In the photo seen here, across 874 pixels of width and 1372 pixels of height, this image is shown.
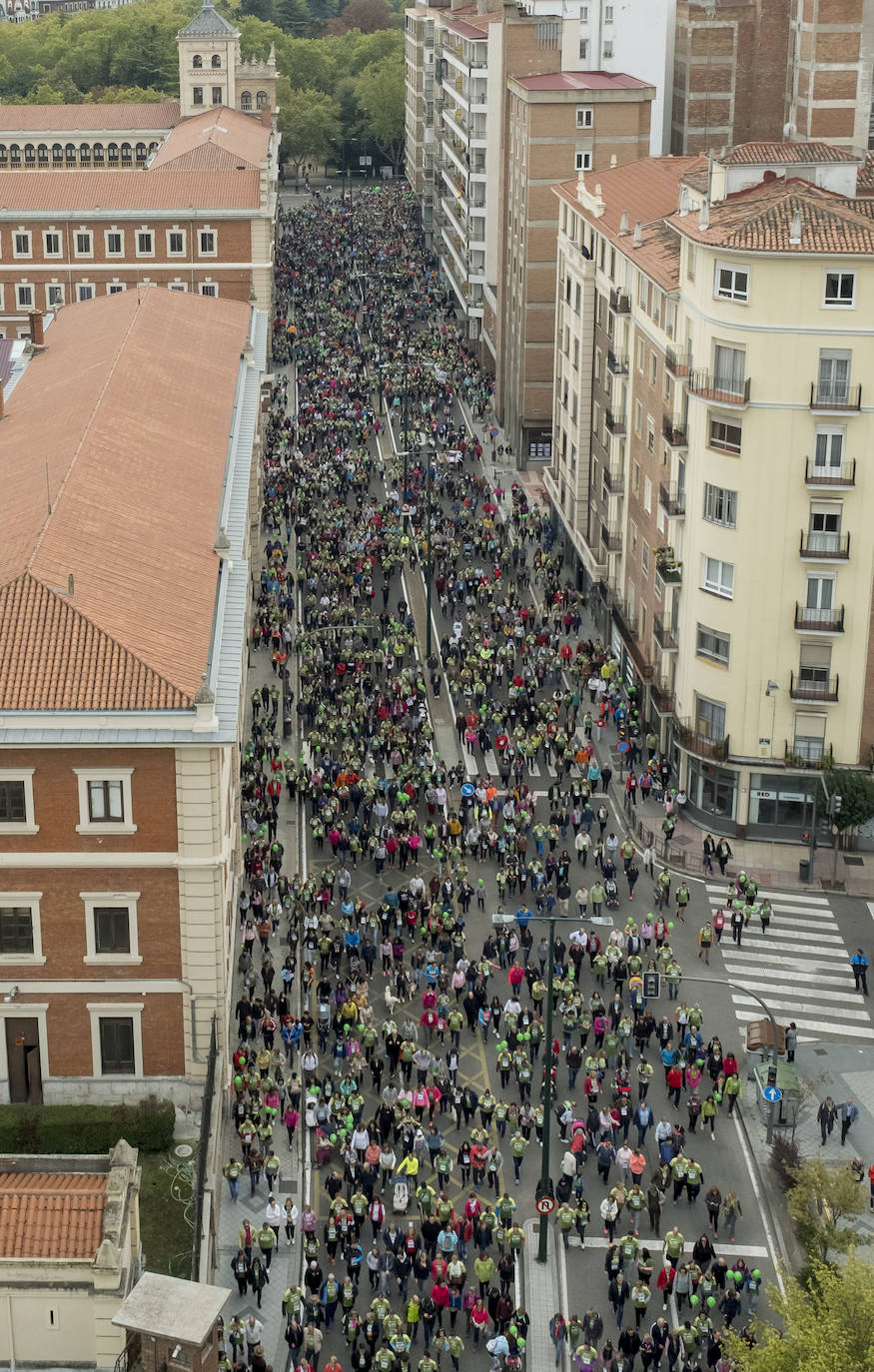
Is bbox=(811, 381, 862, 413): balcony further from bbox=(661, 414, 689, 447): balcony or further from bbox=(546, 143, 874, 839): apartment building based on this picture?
bbox=(661, 414, 689, 447): balcony

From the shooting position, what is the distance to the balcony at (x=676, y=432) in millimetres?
62500

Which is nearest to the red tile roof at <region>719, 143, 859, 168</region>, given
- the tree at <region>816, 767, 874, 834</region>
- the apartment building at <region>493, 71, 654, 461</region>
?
the tree at <region>816, 767, 874, 834</region>

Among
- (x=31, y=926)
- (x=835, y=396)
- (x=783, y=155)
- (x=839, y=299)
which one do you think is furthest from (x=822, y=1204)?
(x=783, y=155)

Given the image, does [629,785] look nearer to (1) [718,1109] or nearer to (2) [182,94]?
(1) [718,1109]

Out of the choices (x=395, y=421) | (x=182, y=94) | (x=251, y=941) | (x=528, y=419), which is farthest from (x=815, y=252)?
(x=182, y=94)

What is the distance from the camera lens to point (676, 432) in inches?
2464

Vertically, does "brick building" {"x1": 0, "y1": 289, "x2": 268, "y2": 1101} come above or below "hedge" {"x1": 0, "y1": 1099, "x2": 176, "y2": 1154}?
above

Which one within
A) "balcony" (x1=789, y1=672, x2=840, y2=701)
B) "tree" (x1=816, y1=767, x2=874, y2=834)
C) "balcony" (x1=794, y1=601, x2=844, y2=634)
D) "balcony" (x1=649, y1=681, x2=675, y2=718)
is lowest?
"tree" (x1=816, y1=767, x2=874, y2=834)

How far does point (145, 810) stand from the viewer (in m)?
42.5

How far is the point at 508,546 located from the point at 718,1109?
44.7 metres

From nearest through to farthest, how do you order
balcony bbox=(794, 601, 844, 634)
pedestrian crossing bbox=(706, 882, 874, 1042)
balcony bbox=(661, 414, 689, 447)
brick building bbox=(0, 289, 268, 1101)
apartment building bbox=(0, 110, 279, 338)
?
brick building bbox=(0, 289, 268, 1101)
pedestrian crossing bbox=(706, 882, 874, 1042)
balcony bbox=(794, 601, 844, 634)
balcony bbox=(661, 414, 689, 447)
apartment building bbox=(0, 110, 279, 338)

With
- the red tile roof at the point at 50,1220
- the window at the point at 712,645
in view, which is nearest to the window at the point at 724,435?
the window at the point at 712,645

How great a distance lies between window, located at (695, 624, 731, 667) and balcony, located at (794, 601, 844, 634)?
2.41 meters

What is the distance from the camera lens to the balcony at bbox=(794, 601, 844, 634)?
5947cm
